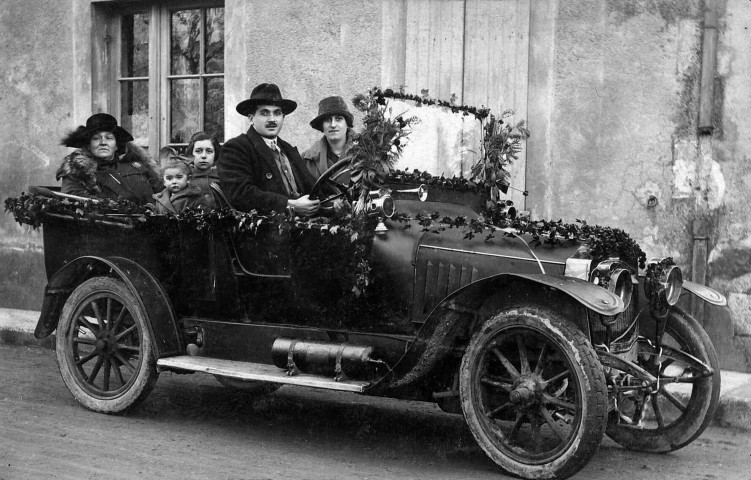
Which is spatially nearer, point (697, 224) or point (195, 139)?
point (697, 224)

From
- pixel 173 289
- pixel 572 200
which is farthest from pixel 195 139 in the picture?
pixel 572 200

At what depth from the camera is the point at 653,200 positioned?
7125 millimetres

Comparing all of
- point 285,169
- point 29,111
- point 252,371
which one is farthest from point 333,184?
point 29,111

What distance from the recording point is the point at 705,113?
692cm

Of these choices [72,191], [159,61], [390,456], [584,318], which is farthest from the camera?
[159,61]

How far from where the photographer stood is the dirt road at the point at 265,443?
4.57 m

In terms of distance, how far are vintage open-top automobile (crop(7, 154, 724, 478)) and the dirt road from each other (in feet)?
0.80

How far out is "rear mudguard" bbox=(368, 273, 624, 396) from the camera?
4.45 meters

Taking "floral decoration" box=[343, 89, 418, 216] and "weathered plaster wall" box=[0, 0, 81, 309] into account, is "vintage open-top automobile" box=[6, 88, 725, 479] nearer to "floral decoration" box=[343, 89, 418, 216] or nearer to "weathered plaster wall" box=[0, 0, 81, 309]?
"floral decoration" box=[343, 89, 418, 216]

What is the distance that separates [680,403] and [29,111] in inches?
294

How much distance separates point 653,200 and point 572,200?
62 cm

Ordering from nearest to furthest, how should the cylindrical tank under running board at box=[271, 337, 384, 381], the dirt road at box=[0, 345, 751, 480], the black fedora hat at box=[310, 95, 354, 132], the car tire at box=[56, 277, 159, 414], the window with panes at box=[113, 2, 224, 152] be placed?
the dirt road at box=[0, 345, 751, 480] → the cylindrical tank under running board at box=[271, 337, 384, 381] → the car tire at box=[56, 277, 159, 414] → the black fedora hat at box=[310, 95, 354, 132] → the window with panes at box=[113, 2, 224, 152]

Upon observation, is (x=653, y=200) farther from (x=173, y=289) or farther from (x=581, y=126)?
(x=173, y=289)

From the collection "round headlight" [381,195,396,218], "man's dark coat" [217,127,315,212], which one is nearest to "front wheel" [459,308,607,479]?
"round headlight" [381,195,396,218]
